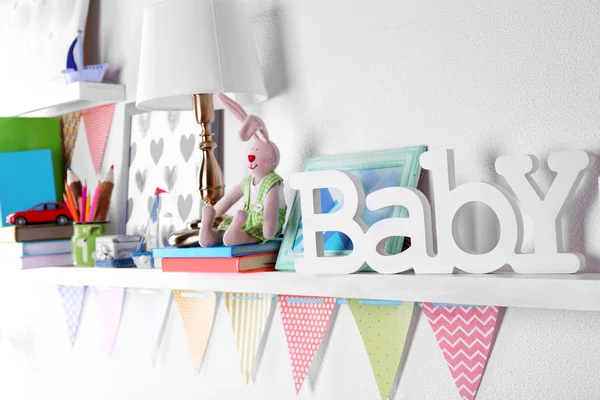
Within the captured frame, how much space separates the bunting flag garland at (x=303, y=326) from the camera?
1.28 metres

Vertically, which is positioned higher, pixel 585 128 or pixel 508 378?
pixel 585 128

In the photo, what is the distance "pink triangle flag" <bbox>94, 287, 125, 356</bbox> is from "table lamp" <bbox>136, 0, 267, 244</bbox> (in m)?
0.52

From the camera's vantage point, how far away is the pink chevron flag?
1.08 meters

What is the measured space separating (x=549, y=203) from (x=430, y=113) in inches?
10.6

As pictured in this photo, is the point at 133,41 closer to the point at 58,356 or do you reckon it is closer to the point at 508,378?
the point at 58,356

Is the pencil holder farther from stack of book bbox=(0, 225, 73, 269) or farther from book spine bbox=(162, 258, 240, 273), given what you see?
book spine bbox=(162, 258, 240, 273)

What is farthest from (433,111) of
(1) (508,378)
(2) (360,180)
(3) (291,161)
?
A: (1) (508,378)

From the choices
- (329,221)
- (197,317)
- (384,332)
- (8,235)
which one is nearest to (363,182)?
(329,221)

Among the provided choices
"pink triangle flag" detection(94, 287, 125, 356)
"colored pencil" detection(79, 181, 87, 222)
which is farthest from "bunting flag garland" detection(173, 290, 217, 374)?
"colored pencil" detection(79, 181, 87, 222)

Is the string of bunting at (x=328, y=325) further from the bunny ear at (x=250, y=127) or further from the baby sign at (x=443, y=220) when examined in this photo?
the bunny ear at (x=250, y=127)

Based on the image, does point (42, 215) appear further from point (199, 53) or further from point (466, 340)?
point (466, 340)

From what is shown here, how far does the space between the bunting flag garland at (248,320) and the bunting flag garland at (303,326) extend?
0.22 feet

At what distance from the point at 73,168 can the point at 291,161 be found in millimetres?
758

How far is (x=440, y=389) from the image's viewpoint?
1.14 m
